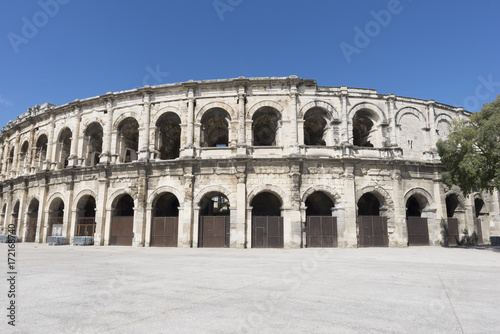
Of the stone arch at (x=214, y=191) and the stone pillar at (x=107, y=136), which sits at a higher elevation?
the stone pillar at (x=107, y=136)

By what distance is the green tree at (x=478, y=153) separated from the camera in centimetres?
1333

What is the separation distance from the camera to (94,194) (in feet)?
62.1

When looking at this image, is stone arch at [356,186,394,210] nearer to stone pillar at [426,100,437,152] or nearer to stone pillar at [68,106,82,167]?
stone pillar at [426,100,437,152]

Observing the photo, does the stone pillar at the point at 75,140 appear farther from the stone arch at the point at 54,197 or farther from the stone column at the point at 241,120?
the stone column at the point at 241,120

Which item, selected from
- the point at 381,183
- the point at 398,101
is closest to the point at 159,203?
the point at 381,183

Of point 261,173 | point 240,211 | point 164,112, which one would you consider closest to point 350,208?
point 261,173

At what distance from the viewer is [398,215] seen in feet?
55.8

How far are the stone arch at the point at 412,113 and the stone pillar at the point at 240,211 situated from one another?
1061 centimetres

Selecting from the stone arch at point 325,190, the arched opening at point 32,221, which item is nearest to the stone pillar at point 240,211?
the stone arch at point 325,190

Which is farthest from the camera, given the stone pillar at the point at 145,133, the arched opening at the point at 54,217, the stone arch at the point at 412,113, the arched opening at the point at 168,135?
the arched opening at the point at 54,217

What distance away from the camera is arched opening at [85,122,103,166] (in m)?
20.8

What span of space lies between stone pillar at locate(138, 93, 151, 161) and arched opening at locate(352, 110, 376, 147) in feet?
44.3

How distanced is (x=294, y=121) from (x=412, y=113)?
8218 millimetres

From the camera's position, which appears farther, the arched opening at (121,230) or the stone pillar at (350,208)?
the arched opening at (121,230)
